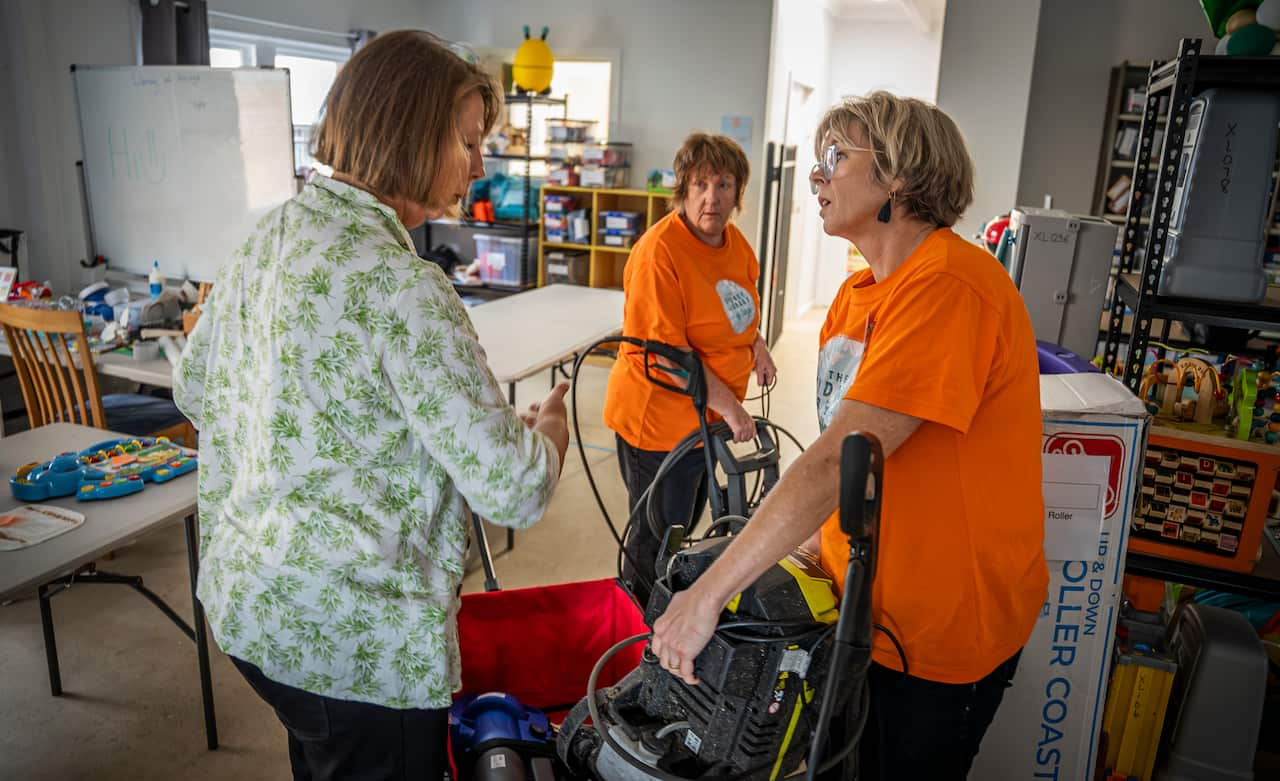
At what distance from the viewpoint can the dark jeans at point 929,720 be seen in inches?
44.8

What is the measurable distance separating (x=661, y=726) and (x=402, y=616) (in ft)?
1.18

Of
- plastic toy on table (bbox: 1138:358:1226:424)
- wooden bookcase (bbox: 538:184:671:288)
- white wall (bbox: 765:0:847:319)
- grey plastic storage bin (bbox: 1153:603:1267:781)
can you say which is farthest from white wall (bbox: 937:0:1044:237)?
grey plastic storage bin (bbox: 1153:603:1267:781)

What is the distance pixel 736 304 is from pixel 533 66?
414 cm

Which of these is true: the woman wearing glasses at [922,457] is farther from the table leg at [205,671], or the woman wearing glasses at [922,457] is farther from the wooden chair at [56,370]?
the wooden chair at [56,370]

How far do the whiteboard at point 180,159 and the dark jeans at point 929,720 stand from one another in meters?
3.59

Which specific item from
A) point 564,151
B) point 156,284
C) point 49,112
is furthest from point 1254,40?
point 564,151

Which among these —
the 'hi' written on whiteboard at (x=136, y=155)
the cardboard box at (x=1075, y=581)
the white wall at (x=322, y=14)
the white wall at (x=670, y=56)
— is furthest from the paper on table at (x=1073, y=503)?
the white wall at (x=322, y=14)

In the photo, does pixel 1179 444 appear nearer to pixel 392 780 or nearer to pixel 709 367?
pixel 709 367

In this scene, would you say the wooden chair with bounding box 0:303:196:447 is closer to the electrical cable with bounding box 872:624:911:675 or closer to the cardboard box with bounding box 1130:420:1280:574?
the electrical cable with bounding box 872:624:911:675

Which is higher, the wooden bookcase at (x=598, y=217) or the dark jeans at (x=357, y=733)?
the wooden bookcase at (x=598, y=217)

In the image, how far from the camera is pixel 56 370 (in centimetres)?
293

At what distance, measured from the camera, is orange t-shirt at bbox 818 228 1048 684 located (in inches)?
37.6

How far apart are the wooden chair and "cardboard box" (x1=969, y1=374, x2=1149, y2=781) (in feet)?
9.14

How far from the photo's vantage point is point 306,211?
100cm
